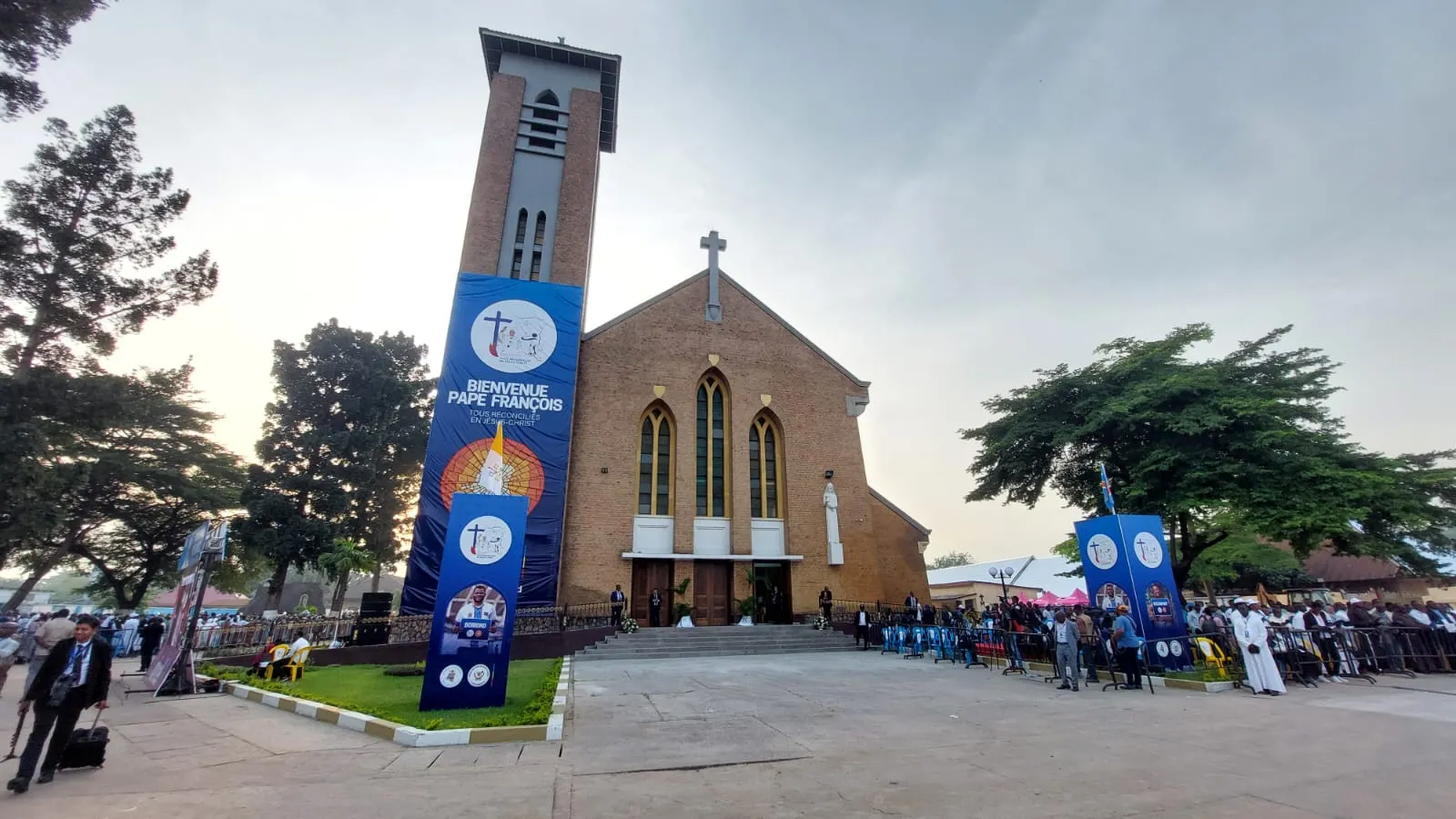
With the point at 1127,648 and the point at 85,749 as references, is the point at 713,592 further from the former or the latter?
the point at 85,749

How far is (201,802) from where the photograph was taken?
166 inches

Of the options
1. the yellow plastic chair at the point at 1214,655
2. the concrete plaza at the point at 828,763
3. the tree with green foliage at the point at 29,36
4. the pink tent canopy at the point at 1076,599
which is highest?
the tree with green foliage at the point at 29,36

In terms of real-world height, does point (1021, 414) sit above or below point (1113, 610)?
above

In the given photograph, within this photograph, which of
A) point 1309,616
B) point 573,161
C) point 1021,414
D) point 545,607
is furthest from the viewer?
point 573,161

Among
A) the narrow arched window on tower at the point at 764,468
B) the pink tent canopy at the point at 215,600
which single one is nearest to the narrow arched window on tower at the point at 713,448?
the narrow arched window on tower at the point at 764,468

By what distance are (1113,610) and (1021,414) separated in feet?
36.0

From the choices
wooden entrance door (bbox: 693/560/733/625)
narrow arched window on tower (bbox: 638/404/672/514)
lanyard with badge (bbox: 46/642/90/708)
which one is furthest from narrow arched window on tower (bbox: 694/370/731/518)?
lanyard with badge (bbox: 46/642/90/708)

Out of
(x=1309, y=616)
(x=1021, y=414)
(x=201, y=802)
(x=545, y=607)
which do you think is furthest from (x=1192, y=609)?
(x=201, y=802)

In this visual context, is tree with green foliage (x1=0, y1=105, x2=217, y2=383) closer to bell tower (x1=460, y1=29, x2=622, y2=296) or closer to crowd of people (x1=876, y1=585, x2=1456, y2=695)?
bell tower (x1=460, y1=29, x2=622, y2=296)

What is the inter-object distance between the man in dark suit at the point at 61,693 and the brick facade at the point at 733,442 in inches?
552

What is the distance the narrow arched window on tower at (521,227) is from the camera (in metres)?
24.0

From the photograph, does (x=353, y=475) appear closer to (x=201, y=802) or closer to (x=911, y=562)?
(x=911, y=562)

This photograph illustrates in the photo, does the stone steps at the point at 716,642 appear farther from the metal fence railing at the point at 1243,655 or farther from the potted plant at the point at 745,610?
the metal fence railing at the point at 1243,655

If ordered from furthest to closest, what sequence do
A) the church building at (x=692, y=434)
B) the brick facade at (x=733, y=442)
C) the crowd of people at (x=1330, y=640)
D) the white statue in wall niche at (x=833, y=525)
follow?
the white statue in wall niche at (x=833, y=525) → the church building at (x=692, y=434) → the brick facade at (x=733, y=442) → the crowd of people at (x=1330, y=640)
